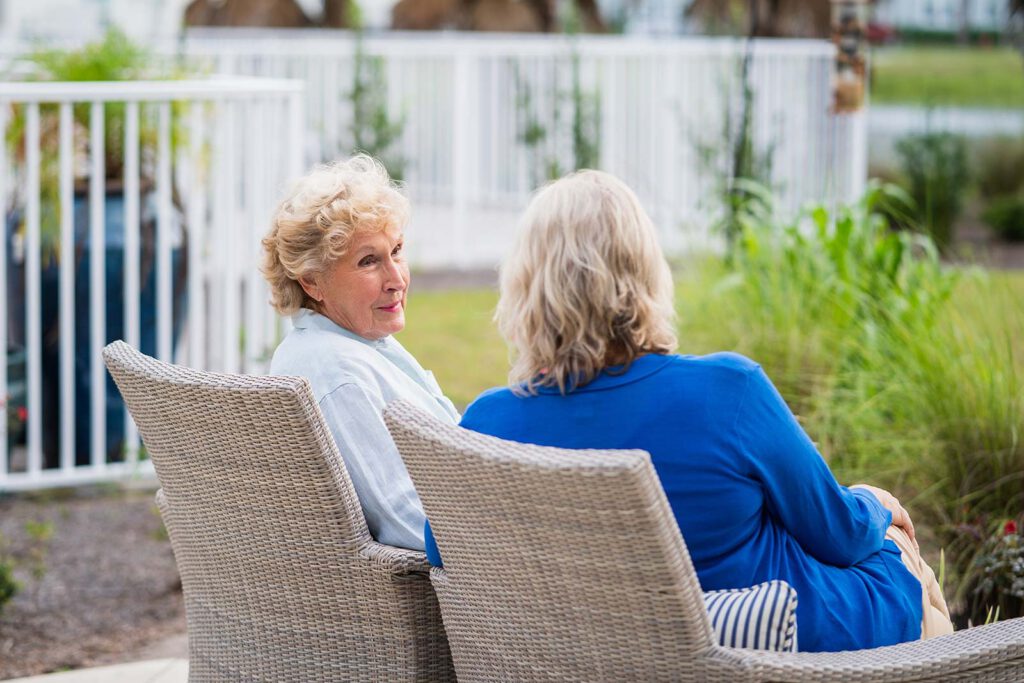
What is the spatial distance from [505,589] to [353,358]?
689 mm

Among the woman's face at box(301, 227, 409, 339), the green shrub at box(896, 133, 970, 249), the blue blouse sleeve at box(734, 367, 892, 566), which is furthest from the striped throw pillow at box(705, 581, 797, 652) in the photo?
the green shrub at box(896, 133, 970, 249)

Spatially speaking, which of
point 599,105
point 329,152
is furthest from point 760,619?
point 329,152

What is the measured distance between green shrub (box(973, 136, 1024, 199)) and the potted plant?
10301 mm

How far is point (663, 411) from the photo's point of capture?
216 centimetres

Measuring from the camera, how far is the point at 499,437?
2295 mm

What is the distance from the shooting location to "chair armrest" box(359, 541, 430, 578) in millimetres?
2424

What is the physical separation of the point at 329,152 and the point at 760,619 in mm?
9193

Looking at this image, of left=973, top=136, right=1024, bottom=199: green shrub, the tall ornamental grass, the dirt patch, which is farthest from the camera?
left=973, top=136, right=1024, bottom=199: green shrub

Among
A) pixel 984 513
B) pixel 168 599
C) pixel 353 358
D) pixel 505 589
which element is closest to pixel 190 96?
pixel 168 599

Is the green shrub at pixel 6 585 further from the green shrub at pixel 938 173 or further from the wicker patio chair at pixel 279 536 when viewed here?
the green shrub at pixel 938 173

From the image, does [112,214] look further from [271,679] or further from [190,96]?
[271,679]

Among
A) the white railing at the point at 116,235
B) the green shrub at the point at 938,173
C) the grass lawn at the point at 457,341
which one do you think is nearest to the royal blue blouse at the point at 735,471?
the white railing at the point at 116,235

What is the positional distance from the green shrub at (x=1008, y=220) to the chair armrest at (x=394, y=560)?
11005 millimetres

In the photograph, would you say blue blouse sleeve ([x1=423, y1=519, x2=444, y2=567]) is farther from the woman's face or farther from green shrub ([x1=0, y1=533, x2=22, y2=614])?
green shrub ([x1=0, y1=533, x2=22, y2=614])
